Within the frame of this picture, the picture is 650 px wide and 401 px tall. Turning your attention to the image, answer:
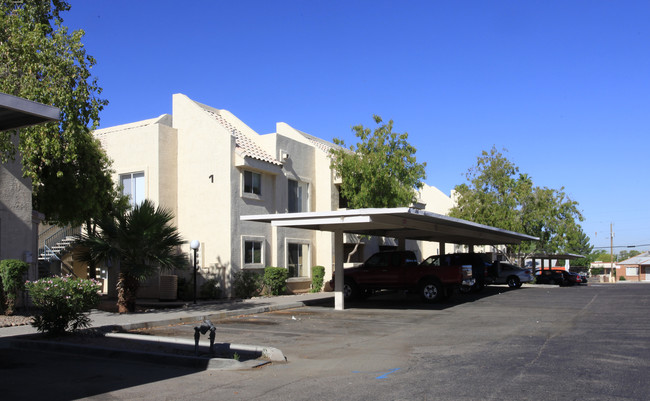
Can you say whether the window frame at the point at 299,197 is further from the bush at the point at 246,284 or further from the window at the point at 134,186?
the window at the point at 134,186

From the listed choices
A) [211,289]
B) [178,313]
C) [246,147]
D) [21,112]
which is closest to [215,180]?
[246,147]

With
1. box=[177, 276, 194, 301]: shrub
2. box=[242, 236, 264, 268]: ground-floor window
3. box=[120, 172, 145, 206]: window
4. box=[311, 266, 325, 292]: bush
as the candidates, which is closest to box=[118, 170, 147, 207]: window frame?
box=[120, 172, 145, 206]: window

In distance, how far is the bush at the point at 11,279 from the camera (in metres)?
14.9

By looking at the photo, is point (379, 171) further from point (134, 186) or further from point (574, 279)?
point (574, 279)

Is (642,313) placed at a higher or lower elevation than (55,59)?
lower

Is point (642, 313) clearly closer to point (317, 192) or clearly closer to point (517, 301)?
point (517, 301)

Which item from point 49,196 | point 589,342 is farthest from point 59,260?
A: point 589,342

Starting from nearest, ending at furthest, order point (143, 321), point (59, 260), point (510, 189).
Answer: point (143, 321) < point (59, 260) < point (510, 189)

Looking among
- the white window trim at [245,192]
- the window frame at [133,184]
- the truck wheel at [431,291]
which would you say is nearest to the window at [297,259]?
the white window trim at [245,192]

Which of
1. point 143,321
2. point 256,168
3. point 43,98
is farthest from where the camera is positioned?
point 256,168

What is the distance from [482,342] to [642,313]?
26.4ft

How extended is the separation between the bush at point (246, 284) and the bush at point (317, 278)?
4.23 m

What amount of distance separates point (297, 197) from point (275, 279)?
495cm

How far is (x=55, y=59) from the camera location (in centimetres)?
1352
